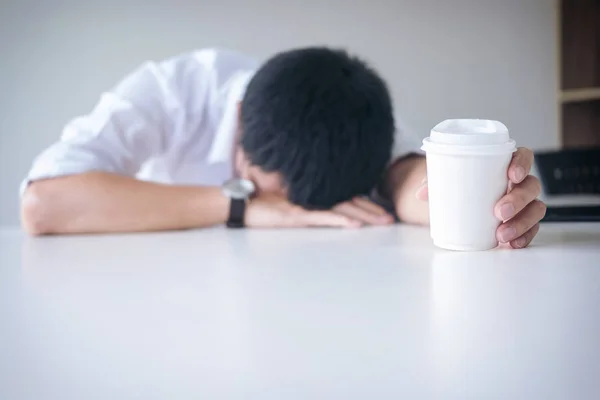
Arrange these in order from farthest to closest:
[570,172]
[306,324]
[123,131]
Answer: [570,172]
[123,131]
[306,324]

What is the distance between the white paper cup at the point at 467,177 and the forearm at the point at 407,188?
28cm

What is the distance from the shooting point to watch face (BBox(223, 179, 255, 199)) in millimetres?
1116

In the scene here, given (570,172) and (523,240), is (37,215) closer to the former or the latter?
(523,240)

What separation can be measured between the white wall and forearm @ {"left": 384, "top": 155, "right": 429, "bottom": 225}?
979mm

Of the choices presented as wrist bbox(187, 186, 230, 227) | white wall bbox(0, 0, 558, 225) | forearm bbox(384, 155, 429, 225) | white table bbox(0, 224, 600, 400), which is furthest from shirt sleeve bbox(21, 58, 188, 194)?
white wall bbox(0, 0, 558, 225)

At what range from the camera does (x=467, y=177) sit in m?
0.69

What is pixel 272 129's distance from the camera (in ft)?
3.52

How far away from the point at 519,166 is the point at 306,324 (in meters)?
0.36

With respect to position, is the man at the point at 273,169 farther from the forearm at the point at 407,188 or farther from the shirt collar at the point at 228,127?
the shirt collar at the point at 228,127

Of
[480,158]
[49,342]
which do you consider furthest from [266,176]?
[49,342]

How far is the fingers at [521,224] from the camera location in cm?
73

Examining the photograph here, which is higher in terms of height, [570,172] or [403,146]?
[403,146]

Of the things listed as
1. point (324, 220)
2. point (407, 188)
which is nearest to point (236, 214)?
point (324, 220)

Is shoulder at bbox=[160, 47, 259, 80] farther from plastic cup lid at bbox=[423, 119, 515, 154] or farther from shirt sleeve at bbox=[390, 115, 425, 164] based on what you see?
plastic cup lid at bbox=[423, 119, 515, 154]
